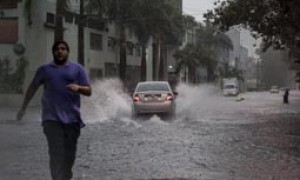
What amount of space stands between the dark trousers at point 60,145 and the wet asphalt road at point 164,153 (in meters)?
2.88

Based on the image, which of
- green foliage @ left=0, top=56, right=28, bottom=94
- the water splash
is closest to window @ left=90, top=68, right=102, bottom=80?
green foliage @ left=0, top=56, right=28, bottom=94

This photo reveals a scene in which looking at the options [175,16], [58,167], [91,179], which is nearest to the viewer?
[58,167]

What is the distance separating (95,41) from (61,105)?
1897 inches

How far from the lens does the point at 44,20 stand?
43750 millimetres

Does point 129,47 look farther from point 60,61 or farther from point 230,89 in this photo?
point 60,61

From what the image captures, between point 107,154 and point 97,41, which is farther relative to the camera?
point 97,41

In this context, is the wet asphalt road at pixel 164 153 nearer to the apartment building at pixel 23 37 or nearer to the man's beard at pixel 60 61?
the man's beard at pixel 60 61

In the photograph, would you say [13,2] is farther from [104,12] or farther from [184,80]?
[184,80]

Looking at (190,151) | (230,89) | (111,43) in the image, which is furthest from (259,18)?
(230,89)

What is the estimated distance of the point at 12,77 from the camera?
4325 centimetres

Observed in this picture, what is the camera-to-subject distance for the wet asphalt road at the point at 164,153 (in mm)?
11477

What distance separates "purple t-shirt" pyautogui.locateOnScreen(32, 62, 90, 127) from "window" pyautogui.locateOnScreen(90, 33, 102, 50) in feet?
154

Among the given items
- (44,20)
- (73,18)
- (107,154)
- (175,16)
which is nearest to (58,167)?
(107,154)

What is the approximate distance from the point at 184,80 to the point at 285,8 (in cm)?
7485
